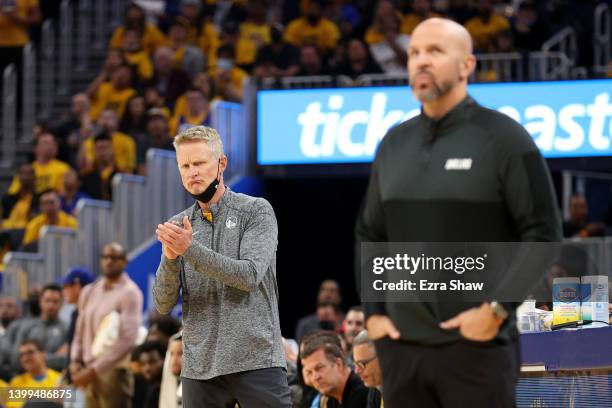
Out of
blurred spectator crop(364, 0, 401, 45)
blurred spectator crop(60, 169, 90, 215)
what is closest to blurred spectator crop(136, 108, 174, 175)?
blurred spectator crop(60, 169, 90, 215)

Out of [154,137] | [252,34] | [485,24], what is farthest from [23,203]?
[485,24]

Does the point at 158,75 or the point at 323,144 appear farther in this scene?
the point at 158,75

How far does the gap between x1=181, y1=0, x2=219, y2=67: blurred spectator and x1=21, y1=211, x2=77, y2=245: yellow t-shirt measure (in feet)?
12.8

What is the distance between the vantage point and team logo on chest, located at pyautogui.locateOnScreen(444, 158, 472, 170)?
4066 mm

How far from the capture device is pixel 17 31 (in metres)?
19.4

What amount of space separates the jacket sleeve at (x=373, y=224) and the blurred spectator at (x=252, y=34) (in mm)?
13082

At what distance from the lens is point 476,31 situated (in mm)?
16203

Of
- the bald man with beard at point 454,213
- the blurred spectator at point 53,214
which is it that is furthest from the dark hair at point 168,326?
the bald man with beard at point 454,213

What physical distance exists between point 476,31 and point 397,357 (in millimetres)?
12496

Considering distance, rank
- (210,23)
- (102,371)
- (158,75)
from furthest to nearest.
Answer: (210,23), (158,75), (102,371)

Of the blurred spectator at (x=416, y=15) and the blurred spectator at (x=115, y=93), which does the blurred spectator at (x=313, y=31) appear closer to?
the blurred spectator at (x=416, y=15)

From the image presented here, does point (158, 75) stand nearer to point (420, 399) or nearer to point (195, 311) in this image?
point (195, 311)

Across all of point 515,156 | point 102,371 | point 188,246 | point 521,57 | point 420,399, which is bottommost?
point 102,371

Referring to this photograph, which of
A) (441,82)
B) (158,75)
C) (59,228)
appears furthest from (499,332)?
(158,75)
